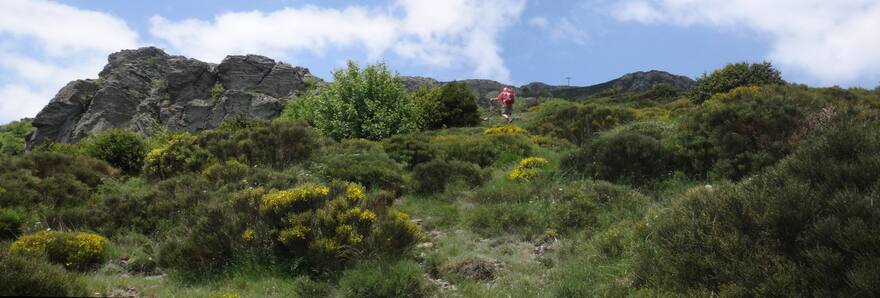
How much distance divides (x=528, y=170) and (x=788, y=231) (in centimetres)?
697

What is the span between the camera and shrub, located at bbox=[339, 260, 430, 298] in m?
5.71

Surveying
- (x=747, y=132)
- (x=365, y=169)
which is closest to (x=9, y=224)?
(x=365, y=169)

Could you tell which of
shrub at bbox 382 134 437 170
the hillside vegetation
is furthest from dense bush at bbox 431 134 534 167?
shrub at bbox 382 134 437 170

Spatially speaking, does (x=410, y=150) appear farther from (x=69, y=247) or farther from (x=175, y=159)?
(x=69, y=247)

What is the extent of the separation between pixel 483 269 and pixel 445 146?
27.4 ft

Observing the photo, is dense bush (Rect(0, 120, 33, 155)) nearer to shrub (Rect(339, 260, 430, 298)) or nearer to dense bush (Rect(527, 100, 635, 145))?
dense bush (Rect(527, 100, 635, 145))

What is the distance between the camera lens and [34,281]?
393 cm

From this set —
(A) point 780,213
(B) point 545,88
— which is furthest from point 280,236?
(B) point 545,88

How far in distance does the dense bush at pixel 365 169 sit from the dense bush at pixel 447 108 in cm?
1302

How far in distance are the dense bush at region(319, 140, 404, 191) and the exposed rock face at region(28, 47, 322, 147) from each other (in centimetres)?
3534

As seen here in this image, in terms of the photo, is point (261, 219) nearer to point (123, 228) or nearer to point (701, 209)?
point (123, 228)

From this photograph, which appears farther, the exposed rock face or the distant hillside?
the distant hillside

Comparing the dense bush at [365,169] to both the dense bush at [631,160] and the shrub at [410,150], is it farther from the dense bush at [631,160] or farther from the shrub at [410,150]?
the dense bush at [631,160]

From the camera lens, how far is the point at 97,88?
53812 millimetres
